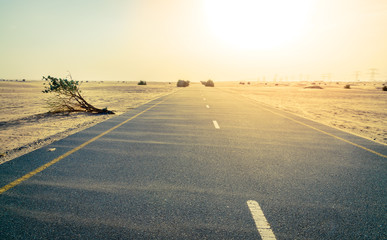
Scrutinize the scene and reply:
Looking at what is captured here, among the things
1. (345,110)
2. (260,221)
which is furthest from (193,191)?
(345,110)

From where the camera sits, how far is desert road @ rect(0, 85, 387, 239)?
2.89 m

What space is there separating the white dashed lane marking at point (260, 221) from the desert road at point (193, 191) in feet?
0.04

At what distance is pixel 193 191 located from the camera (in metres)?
3.88

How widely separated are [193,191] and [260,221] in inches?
46.4

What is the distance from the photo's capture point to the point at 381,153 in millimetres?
6629

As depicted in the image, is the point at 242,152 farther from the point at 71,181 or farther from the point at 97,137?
the point at 97,137

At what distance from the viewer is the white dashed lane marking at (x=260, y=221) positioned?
110 inches

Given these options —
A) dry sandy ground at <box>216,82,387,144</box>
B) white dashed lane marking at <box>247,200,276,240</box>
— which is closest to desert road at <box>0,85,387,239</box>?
white dashed lane marking at <box>247,200,276,240</box>

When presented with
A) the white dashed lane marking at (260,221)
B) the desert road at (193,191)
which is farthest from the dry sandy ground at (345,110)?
the white dashed lane marking at (260,221)

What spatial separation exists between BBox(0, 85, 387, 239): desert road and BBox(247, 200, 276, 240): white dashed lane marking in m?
0.01

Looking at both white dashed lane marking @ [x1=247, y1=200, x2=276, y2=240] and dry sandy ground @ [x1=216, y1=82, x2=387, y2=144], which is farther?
dry sandy ground @ [x1=216, y1=82, x2=387, y2=144]

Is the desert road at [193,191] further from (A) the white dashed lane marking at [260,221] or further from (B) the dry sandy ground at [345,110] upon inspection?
(B) the dry sandy ground at [345,110]

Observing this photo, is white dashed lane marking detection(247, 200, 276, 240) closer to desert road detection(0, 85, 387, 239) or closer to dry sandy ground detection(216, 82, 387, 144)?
desert road detection(0, 85, 387, 239)

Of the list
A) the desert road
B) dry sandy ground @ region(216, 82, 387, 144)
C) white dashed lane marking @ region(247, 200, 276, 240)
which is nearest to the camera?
white dashed lane marking @ region(247, 200, 276, 240)
